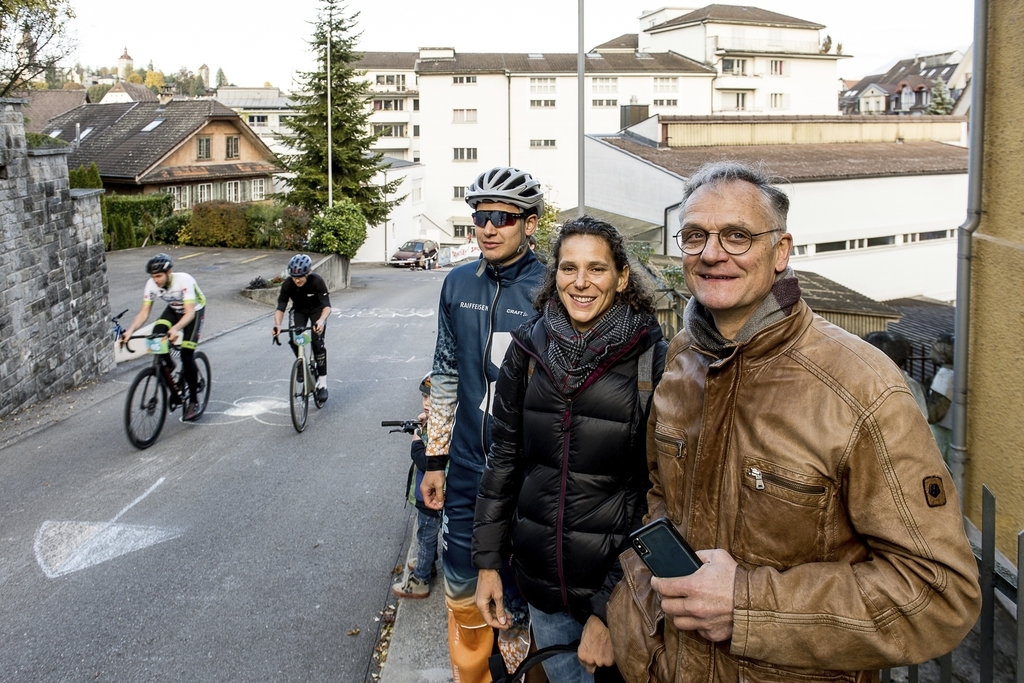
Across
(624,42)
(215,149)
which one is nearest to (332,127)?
(215,149)

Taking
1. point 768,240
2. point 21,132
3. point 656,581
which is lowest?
point 656,581

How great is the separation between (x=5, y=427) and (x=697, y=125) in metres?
27.8

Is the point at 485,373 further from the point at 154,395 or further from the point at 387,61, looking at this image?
the point at 387,61

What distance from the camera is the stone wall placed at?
36.2 feet

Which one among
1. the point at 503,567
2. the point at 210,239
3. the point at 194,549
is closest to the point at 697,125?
the point at 210,239

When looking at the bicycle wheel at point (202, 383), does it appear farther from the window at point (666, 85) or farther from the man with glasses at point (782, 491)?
the window at point (666, 85)

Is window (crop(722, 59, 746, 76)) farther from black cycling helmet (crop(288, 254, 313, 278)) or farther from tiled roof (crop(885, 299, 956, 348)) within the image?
black cycling helmet (crop(288, 254, 313, 278))

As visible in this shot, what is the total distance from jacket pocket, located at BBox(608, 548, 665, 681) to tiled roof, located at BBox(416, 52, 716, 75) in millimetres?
66843

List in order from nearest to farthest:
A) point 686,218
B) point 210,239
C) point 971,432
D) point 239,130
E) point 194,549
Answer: point 686,218
point 971,432
point 194,549
point 210,239
point 239,130

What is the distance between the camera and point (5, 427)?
403 inches

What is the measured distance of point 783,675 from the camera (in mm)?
1986

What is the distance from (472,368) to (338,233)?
2965 centimetres

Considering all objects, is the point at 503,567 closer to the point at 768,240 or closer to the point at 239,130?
the point at 768,240

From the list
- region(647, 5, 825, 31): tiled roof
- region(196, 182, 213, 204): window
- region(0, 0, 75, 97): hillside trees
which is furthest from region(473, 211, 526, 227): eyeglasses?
region(647, 5, 825, 31): tiled roof
